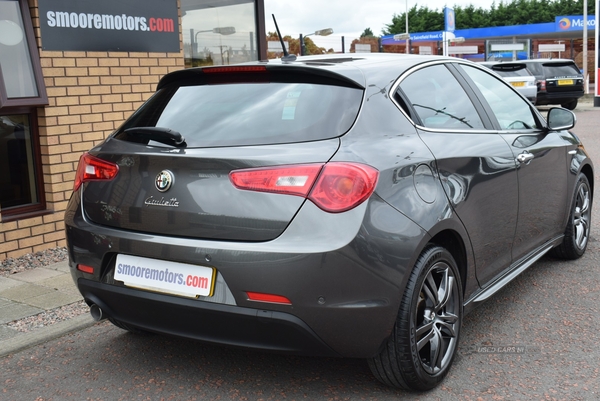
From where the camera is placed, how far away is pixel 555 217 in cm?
504

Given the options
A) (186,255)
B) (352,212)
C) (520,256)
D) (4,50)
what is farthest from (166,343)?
(4,50)

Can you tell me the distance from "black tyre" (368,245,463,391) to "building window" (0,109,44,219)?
4017 mm

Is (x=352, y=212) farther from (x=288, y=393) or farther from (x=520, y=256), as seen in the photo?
(x=520, y=256)

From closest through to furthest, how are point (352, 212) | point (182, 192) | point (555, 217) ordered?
point (352, 212) < point (182, 192) < point (555, 217)

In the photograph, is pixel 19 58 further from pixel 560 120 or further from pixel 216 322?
pixel 560 120

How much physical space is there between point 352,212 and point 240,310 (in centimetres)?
60

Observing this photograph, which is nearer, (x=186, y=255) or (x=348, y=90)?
(x=186, y=255)

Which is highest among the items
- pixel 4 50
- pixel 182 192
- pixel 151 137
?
pixel 4 50

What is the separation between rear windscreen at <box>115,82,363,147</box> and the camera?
314 cm

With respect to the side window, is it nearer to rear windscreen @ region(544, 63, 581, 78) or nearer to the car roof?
the car roof

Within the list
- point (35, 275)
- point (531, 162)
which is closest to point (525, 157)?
point (531, 162)

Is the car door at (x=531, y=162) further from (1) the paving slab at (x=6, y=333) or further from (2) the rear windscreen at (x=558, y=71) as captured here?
(2) the rear windscreen at (x=558, y=71)

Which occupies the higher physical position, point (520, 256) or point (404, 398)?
point (520, 256)

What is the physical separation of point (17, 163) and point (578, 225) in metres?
4.62
